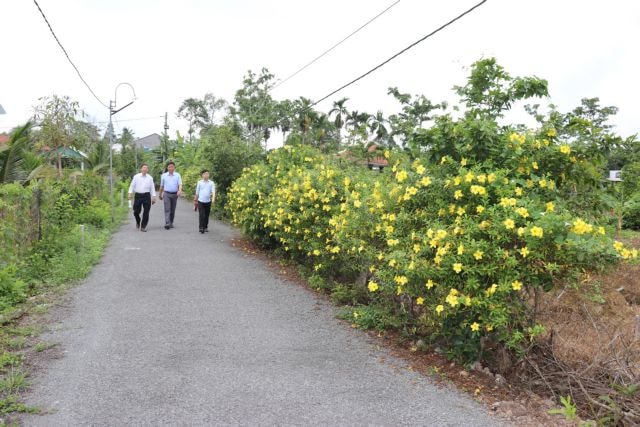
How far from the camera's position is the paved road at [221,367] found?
3559 millimetres

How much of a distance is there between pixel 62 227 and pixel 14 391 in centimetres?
660

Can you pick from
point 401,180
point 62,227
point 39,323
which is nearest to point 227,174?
point 62,227

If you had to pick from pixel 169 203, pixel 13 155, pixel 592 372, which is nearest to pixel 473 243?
pixel 592 372

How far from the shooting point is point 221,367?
4.37 meters

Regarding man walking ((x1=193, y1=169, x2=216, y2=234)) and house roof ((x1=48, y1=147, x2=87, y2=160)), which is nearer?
man walking ((x1=193, y1=169, x2=216, y2=234))

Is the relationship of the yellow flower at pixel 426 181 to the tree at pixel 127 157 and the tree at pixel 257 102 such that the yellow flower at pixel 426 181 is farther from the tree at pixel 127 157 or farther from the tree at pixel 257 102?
the tree at pixel 127 157

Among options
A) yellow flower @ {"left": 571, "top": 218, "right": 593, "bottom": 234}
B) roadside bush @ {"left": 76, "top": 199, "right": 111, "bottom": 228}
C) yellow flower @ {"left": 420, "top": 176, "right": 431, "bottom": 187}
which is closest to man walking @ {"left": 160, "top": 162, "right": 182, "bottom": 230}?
roadside bush @ {"left": 76, "top": 199, "right": 111, "bottom": 228}

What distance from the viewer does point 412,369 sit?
4418mm

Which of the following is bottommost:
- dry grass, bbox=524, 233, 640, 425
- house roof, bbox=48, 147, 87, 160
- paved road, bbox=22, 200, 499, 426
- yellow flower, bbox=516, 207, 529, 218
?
paved road, bbox=22, 200, 499, 426

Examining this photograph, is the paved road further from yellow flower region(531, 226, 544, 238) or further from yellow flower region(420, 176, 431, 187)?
yellow flower region(420, 176, 431, 187)

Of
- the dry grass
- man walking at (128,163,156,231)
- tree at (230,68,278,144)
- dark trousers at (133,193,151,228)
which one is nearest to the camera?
the dry grass

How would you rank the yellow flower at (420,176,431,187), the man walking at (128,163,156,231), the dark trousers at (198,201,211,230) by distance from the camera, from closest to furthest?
the yellow flower at (420,176,431,187), the man walking at (128,163,156,231), the dark trousers at (198,201,211,230)

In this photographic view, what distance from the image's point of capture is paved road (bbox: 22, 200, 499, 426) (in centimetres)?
356

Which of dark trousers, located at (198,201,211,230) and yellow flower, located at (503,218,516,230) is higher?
yellow flower, located at (503,218,516,230)
